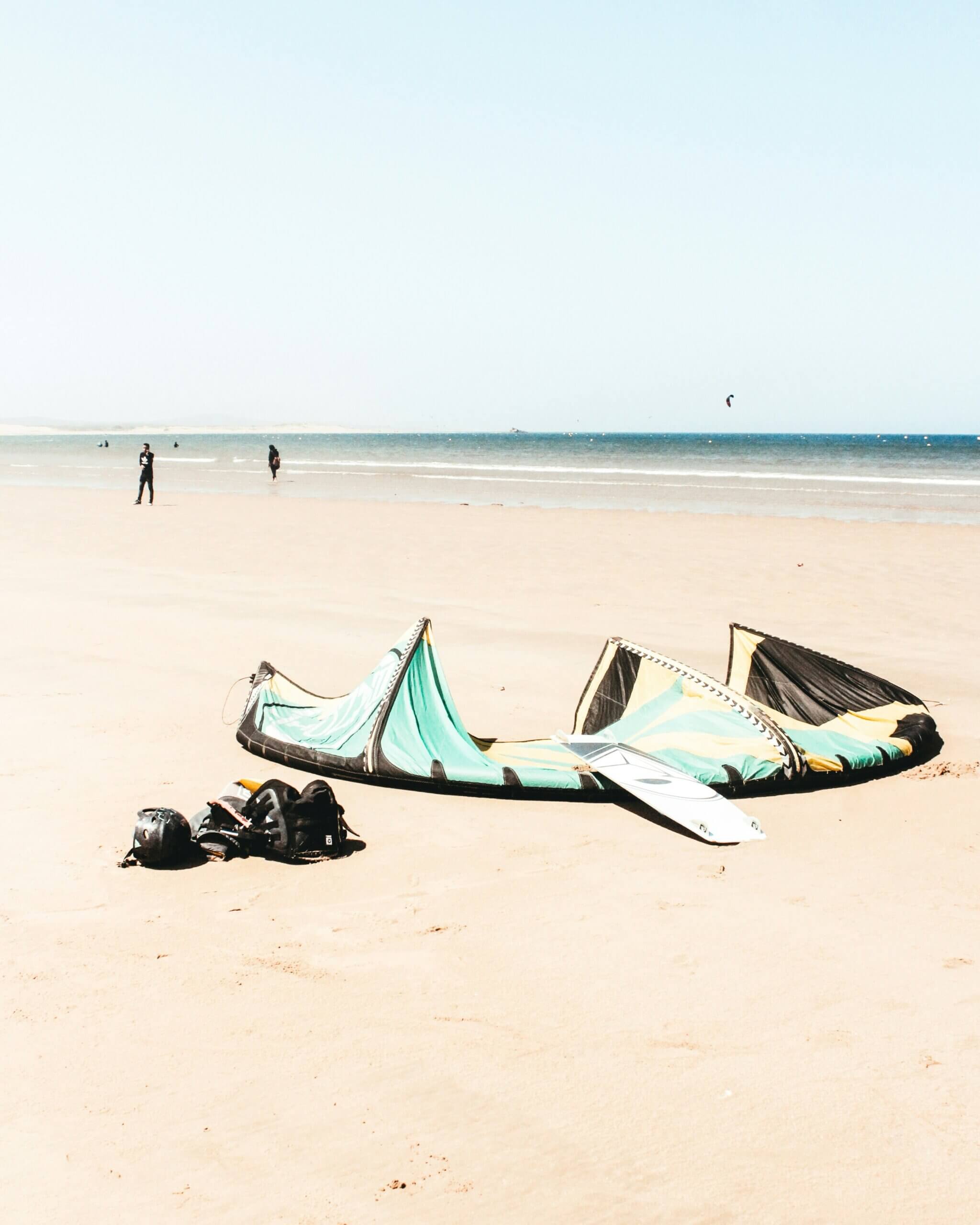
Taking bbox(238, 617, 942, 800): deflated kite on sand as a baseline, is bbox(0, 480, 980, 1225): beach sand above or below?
below

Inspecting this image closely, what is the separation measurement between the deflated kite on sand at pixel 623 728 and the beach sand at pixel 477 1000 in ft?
0.58

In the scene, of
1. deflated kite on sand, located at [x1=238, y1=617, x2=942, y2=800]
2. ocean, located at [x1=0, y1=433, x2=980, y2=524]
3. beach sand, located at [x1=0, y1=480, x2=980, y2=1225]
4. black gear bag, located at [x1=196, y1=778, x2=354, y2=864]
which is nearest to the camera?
beach sand, located at [x1=0, y1=480, x2=980, y2=1225]

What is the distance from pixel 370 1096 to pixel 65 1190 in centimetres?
94

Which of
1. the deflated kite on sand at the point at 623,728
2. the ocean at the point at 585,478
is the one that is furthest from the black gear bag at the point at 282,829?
the ocean at the point at 585,478

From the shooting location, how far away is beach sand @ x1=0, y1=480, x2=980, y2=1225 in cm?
310

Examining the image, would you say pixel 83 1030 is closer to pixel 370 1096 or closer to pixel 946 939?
pixel 370 1096

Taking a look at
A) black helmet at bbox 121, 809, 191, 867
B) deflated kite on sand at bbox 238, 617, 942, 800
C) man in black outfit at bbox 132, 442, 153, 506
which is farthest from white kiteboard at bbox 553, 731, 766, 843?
man in black outfit at bbox 132, 442, 153, 506

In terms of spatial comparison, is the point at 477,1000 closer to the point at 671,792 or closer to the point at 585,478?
the point at 671,792

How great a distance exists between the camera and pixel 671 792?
607 centimetres

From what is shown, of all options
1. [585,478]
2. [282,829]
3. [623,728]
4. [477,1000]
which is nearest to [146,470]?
[585,478]

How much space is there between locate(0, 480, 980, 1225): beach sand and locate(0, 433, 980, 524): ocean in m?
21.4

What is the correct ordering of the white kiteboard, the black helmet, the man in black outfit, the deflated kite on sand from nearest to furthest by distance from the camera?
1. the black helmet
2. the white kiteboard
3. the deflated kite on sand
4. the man in black outfit

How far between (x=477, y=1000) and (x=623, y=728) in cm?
334

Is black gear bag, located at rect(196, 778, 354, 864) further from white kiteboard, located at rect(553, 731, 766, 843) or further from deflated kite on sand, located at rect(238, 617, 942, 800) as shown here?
white kiteboard, located at rect(553, 731, 766, 843)
